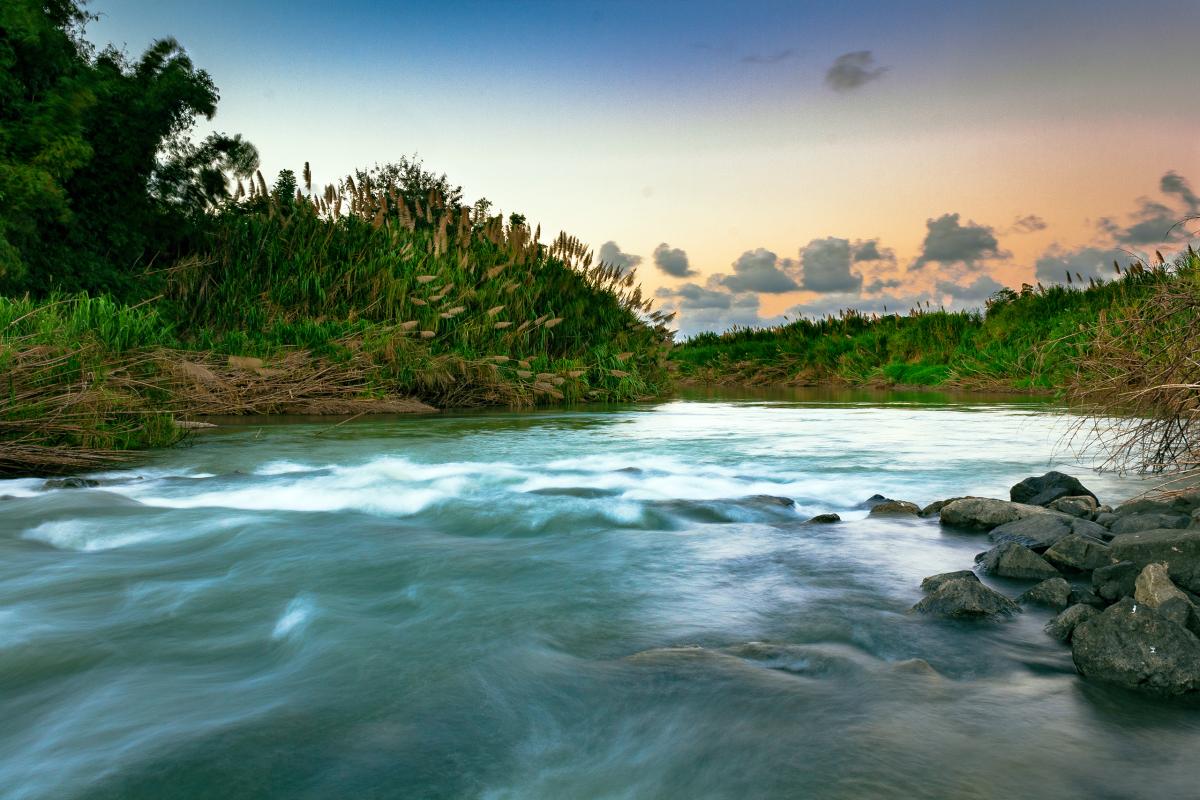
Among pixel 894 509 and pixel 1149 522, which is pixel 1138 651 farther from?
pixel 894 509

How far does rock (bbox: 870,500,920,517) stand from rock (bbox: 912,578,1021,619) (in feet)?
5.74

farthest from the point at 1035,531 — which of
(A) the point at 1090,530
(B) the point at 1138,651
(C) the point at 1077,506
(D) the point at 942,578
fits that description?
(B) the point at 1138,651

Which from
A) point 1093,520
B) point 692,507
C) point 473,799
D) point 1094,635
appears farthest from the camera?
point 692,507

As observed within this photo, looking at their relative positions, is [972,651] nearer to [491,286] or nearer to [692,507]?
[692,507]

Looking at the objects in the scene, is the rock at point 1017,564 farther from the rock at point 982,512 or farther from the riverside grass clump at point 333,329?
the riverside grass clump at point 333,329

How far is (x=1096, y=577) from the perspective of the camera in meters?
2.96

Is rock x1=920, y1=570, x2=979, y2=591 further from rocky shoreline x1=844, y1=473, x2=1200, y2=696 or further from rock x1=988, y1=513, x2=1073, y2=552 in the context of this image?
rock x1=988, y1=513, x2=1073, y2=552

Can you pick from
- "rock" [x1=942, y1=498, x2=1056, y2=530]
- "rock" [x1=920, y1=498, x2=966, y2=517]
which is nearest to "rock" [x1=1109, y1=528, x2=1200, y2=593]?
"rock" [x1=942, y1=498, x2=1056, y2=530]

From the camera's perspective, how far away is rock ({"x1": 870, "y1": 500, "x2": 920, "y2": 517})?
4.59 metres

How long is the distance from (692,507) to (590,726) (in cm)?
290

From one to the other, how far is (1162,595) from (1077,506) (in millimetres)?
1953

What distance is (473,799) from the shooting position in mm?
1744

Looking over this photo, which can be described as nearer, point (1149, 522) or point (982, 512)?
point (1149, 522)

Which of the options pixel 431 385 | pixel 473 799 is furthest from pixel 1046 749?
pixel 431 385
